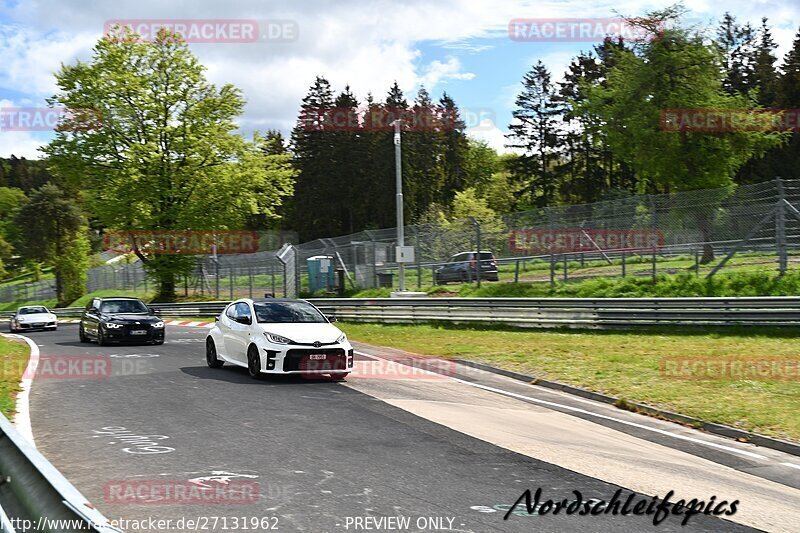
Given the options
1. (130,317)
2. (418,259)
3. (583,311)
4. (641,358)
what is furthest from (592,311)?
(130,317)

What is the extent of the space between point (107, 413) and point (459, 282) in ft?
69.4

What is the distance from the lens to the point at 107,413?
1044 centimetres

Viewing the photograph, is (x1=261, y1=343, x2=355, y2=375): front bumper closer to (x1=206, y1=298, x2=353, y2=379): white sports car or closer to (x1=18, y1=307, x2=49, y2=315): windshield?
(x1=206, y1=298, x2=353, y2=379): white sports car

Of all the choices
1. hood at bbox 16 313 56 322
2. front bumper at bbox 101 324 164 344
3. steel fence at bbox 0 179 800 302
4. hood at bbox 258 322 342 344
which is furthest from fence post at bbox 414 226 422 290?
hood at bbox 16 313 56 322

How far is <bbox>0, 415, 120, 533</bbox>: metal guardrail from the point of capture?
3.54 m

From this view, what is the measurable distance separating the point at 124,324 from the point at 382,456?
16.2 meters

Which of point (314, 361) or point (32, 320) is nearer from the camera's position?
point (314, 361)

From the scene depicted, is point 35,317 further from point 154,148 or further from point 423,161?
point 423,161

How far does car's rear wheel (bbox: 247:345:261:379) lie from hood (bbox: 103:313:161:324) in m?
9.15

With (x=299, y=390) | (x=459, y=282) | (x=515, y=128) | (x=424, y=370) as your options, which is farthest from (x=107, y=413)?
(x=515, y=128)

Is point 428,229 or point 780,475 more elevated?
point 428,229

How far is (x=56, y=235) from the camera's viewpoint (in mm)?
81188

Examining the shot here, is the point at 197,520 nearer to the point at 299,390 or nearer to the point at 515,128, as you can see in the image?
the point at 299,390

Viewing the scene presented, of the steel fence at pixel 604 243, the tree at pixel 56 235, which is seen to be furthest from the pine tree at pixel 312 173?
the steel fence at pixel 604 243
